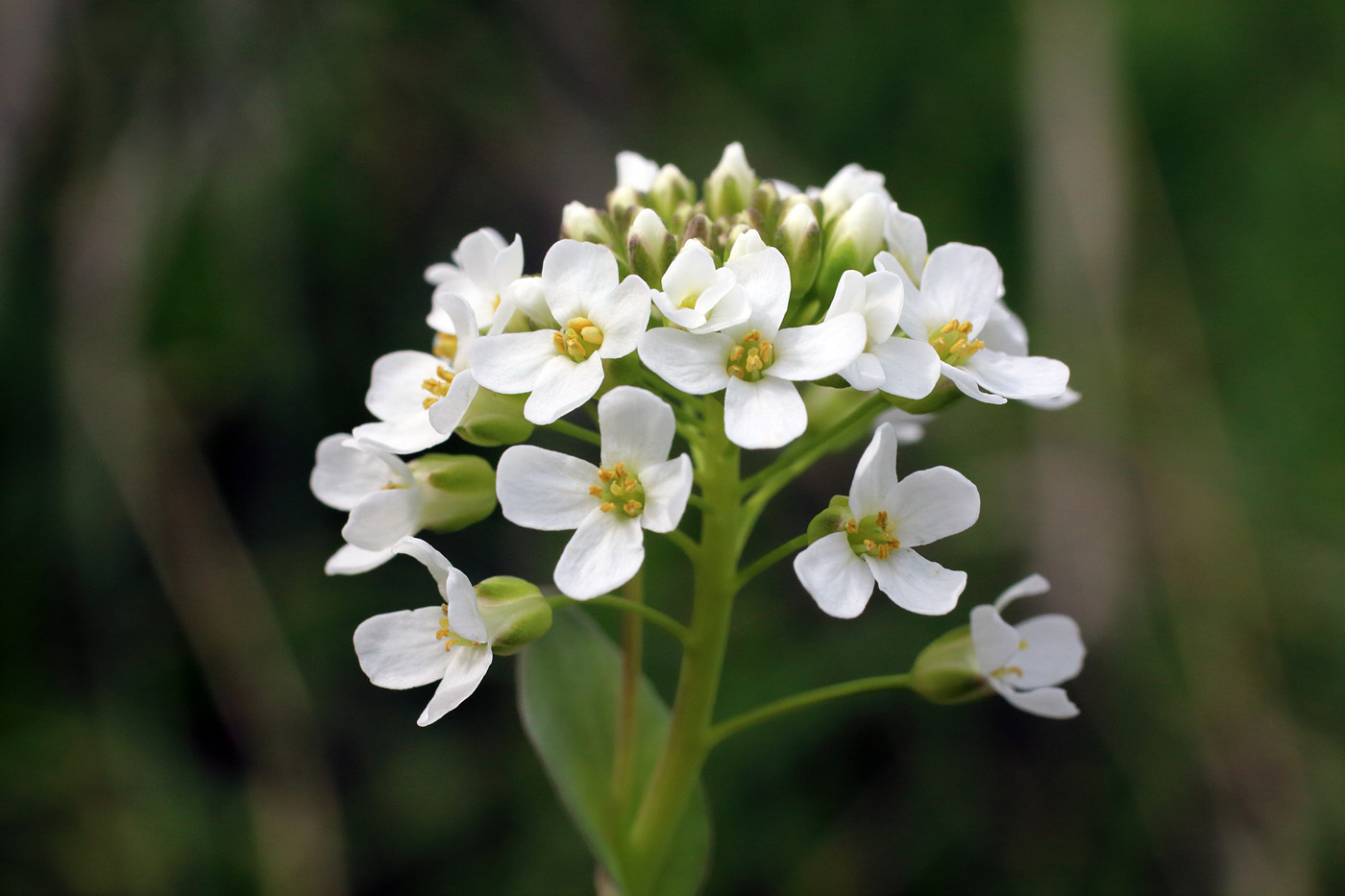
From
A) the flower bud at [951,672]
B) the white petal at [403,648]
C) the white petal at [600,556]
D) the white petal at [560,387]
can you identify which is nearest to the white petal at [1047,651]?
the flower bud at [951,672]

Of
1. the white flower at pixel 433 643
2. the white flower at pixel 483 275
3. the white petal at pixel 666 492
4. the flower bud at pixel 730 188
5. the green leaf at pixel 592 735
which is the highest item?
the flower bud at pixel 730 188

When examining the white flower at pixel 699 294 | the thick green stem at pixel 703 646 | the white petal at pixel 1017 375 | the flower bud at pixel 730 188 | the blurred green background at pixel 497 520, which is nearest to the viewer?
the white flower at pixel 699 294

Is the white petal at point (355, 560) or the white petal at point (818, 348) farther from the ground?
the white petal at point (818, 348)

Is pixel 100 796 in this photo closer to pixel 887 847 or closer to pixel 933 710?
pixel 887 847

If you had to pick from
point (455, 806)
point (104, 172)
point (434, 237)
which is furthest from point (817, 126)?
point (455, 806)

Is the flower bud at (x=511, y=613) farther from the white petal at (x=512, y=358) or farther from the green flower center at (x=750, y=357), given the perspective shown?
the green flower center at (x=750, y=357)

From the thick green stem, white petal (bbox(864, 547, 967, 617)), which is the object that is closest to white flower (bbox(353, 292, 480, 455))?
the thick green stem

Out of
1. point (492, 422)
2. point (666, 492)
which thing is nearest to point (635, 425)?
point (666, 492)
